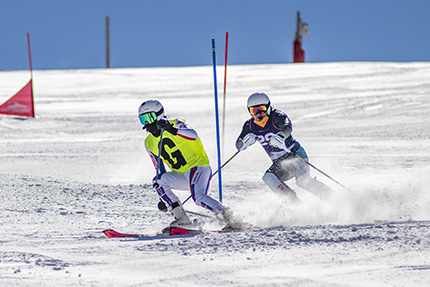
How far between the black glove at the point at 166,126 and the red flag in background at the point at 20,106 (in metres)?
13.2

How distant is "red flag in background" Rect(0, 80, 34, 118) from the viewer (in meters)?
18.9

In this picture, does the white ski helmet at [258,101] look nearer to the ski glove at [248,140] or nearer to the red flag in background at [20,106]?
the ski glove at [248,140]

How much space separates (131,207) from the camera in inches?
340

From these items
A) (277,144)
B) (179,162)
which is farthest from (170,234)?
(277,144)

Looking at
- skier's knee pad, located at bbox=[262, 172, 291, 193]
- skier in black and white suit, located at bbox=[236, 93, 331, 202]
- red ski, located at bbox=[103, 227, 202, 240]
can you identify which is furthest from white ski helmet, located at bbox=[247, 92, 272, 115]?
red ski, located at bbox=[103, 227, 202, 240]

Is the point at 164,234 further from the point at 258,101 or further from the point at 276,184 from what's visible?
the point at 258,101

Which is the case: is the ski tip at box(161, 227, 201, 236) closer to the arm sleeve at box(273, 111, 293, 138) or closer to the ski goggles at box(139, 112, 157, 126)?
the ski goggles at box(139, 112, 157, 126)

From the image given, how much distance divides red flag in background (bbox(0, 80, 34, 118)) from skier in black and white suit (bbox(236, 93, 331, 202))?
1273 centimetres

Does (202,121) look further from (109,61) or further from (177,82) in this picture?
(109,61)

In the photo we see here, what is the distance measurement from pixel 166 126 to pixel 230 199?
3006 mm

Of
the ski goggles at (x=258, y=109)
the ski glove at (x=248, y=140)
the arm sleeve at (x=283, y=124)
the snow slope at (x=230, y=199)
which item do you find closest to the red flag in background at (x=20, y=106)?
the snow slope at (x=230, y=199)

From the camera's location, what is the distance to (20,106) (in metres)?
19.1

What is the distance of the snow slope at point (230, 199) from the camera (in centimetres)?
473

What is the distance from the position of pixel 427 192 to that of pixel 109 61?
36.1 m
